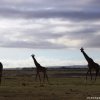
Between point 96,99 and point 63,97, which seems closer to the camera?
point 96,99

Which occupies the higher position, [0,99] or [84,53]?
[84,53]

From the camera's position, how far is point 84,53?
44094mm

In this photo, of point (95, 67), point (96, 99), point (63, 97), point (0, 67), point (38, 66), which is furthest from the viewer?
point (38, 66)

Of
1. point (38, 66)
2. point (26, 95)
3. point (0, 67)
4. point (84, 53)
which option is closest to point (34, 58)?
point (38, 66)

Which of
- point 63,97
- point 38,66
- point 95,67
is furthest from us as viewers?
point 38,66

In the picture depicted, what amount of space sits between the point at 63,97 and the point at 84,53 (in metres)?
17.1

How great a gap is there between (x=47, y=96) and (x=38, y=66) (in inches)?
734

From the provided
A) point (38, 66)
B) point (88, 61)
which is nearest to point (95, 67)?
point (88, 61)

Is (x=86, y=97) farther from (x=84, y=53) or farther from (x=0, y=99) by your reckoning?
(x=84, y=53)

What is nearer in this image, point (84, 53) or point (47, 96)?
point (47, 96)

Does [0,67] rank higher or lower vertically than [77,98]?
higher

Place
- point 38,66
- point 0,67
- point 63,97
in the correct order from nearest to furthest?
point 63,97 < point 0,67 < point 38,66

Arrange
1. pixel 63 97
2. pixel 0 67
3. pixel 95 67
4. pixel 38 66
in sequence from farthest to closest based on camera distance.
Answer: pixel 38 66 → pixel 95 67 → pixel 0 67 → pixel 63 97

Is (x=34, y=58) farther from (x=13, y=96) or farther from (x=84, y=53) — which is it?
(x=13, y=96)
